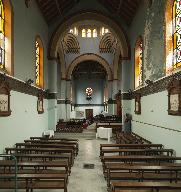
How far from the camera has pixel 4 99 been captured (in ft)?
30.1

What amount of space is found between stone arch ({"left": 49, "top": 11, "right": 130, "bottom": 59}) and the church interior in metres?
0.06

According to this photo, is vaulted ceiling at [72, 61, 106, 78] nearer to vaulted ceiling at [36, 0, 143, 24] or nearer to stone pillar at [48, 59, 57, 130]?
stone pillar at [48, 59, 57, 130]

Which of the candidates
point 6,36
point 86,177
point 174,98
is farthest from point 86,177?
point 6,36

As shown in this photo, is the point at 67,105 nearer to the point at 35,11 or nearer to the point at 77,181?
the point at 35,11

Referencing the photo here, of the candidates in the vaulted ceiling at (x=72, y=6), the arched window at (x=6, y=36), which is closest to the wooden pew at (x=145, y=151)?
the arched window at (x=6, y=36)

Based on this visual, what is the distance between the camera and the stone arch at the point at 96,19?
1789cm

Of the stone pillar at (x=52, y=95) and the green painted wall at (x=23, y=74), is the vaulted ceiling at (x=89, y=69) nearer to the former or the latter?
the stone pillar at (x=52, y=95)

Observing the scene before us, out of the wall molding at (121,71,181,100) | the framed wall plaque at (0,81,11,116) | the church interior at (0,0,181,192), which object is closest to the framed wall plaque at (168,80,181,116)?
the church interior at (0,0,181,192)

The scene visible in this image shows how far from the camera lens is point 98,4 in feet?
59.3

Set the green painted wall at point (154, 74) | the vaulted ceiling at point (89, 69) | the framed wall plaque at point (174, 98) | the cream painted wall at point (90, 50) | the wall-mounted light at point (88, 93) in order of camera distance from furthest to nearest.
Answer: the wall-mounted light at point (88, 93) < the vaulted ceiling at point (89, 69) < the cream painted wall at point (90, 50) < the green painted wall at point (154, 74) < the framed wall plaque at point (174, 98)

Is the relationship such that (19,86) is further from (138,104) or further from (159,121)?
(138,104)

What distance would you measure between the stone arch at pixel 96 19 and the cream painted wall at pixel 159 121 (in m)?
5.12

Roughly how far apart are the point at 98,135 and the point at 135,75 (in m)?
A: 4.19

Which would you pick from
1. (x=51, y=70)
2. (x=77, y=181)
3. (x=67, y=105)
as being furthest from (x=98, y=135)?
(x=67, y=105)
